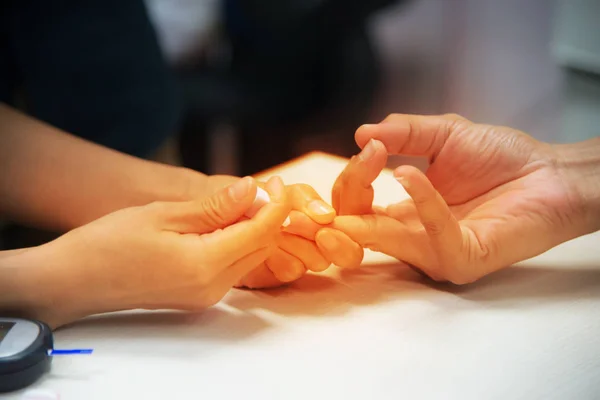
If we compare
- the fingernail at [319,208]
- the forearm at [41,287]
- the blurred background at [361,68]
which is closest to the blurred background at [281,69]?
the blurred background at [361,68]

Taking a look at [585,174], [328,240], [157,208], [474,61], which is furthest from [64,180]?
[474,61]

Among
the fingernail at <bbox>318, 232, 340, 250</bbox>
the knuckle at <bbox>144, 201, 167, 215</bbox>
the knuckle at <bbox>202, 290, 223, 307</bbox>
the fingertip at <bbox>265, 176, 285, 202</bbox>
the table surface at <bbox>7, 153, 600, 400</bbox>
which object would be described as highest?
the fingertip at <bbox>265, 176, 285, 202</bbox>

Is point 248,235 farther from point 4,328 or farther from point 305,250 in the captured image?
point 4,328

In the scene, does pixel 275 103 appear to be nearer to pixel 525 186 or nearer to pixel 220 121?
pixel 220 121

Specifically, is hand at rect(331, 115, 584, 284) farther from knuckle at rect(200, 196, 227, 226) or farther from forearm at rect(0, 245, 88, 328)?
forearm at rect(0, 245, 88, 328)

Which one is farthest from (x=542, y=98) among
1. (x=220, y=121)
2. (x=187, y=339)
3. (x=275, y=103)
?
(x=187, y=339)

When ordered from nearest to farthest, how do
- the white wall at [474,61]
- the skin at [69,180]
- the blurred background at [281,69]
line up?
1. the skin at [69,180]
2. the blurred background at [281,69]
3. the white wall at [474,61]

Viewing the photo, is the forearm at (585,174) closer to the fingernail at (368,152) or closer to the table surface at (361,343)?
the table surface at (361,343)

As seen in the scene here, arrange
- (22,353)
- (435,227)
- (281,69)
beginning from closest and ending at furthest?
(22,353) < (435,227) < (281,69)

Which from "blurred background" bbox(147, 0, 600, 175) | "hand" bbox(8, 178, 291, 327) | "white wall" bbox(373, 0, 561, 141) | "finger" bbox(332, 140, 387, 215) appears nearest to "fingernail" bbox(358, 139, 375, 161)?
"finger" bbox(332, 140, 387, 215)
